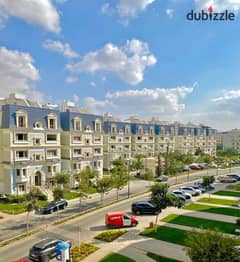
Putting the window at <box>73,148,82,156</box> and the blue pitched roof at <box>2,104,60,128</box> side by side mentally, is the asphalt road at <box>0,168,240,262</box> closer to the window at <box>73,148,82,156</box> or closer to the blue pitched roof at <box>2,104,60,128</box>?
the blue pitched roof at <box>2,104,60,128</box>

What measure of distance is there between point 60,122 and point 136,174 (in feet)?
79.3

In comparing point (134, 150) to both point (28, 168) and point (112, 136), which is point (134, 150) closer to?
point (112, 136)

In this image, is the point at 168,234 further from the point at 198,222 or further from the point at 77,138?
the point at 77,138

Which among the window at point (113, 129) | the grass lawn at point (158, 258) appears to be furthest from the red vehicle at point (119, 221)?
the window at point (113, 129)

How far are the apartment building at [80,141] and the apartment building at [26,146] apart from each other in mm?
1907

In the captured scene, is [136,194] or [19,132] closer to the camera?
[19,132]

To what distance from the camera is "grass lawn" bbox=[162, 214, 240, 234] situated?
23.5 meters

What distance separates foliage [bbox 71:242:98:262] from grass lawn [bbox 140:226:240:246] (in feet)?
17.2

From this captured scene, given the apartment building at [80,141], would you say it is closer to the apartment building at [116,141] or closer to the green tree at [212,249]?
the apartment building at [116,141]

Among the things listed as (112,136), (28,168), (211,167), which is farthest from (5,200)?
(211,167)

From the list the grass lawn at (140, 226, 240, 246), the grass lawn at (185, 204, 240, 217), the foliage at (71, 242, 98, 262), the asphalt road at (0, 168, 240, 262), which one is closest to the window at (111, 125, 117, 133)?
the asphalt road at (0, 168, 240, 262)

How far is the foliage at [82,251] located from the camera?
17177 millimetres

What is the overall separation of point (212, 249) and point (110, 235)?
37.3ft

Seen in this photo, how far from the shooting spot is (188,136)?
302 ft
